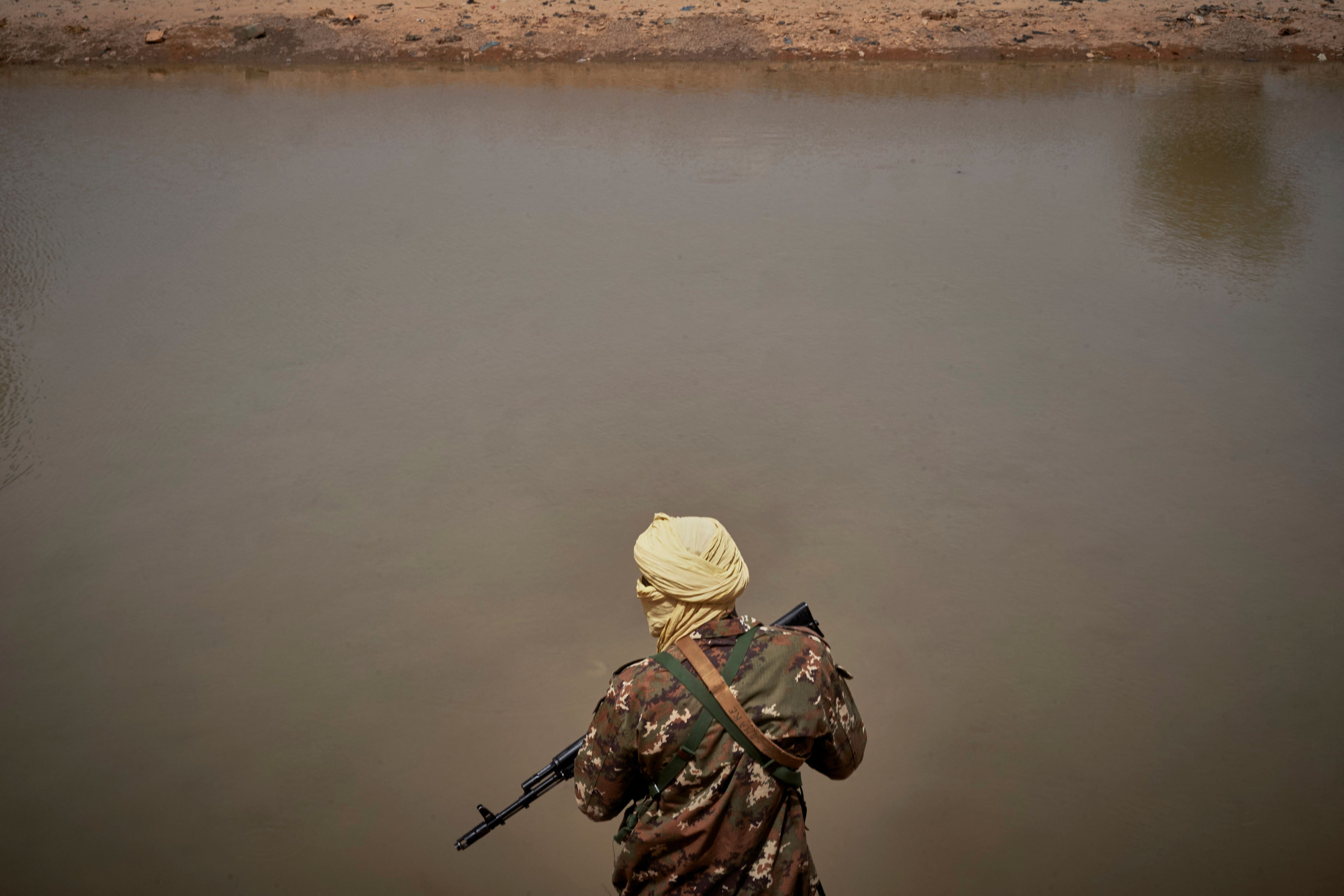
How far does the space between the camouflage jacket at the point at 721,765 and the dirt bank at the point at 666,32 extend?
10.1 m

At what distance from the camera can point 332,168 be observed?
23.1 ft

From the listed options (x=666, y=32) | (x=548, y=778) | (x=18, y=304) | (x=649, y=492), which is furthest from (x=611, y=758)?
(x=666, y=32)

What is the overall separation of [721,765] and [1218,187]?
651 cm

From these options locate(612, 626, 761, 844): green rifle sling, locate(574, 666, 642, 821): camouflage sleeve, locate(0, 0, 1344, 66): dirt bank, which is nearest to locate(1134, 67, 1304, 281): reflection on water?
locate(0, 0, 1344, 66): dirt bank

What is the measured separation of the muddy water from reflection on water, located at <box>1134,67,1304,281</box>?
0.05 m

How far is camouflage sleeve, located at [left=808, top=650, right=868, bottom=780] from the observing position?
154cm

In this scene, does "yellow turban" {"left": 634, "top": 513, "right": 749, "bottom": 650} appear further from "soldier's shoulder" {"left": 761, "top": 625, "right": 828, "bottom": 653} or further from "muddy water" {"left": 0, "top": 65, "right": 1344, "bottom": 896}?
"muddy water" {"left": 0, "top": 65, "right": 1344, "bottom": 896}

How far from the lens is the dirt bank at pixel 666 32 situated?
10.3 meters

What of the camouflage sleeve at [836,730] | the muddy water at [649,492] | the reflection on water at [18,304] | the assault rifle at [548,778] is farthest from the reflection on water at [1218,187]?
the reflection on water at [18,304]

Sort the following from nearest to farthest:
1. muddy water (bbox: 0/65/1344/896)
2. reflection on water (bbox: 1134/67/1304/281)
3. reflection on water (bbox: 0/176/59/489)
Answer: muddy water (bbox: 0/65/1344/896)
reflection on water (bbox: 0/176/59/489)
reflection on water (bbox: 1134/67/1304/281)

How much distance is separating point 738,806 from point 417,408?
3118 millimetres

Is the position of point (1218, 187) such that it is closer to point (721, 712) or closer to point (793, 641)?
point (793, 641)

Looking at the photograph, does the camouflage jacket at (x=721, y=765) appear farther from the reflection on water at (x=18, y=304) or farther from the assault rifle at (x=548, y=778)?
the reflection on water at (x=18, y=304)

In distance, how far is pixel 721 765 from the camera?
1.50m
